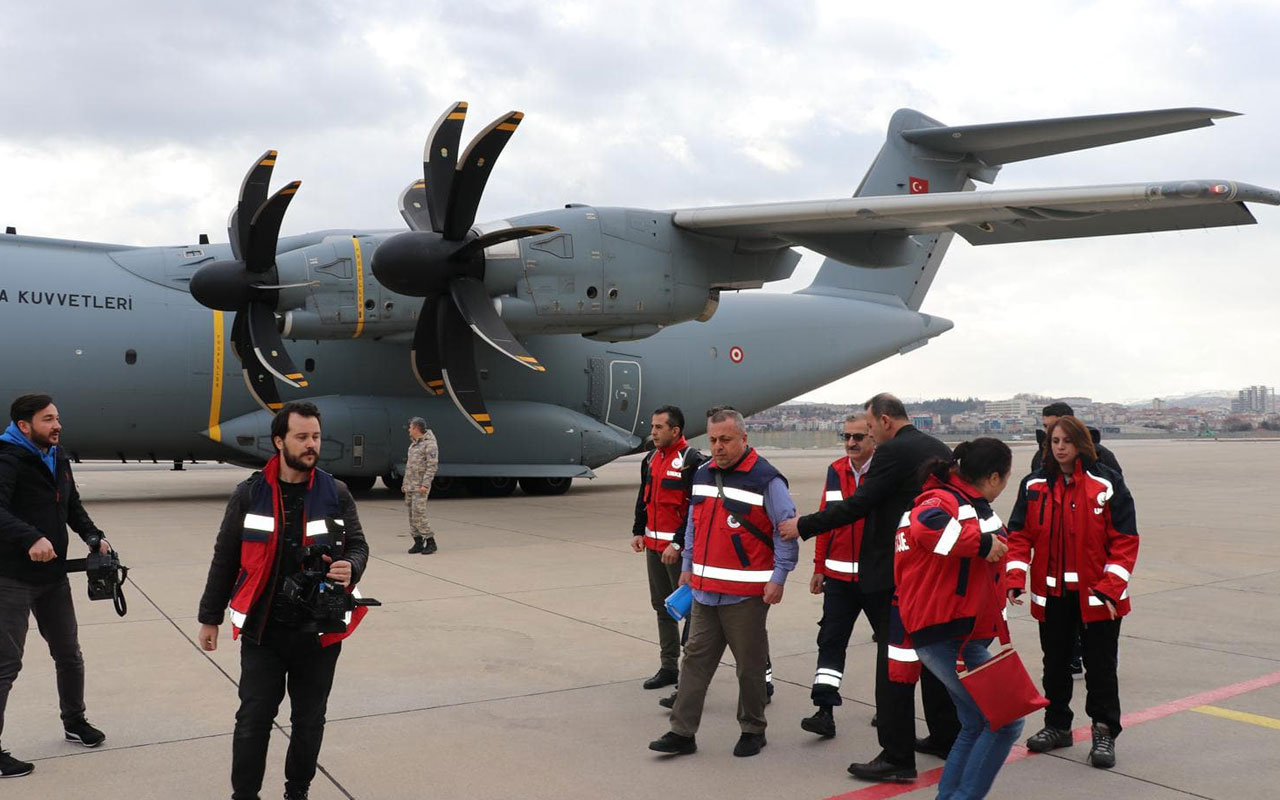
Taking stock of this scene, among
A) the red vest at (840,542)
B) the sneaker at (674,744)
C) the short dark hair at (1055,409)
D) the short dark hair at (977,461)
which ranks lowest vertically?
the sneaker at (674,744)

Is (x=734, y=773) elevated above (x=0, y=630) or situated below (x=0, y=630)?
below

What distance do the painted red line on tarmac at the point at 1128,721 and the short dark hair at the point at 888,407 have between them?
157 cm

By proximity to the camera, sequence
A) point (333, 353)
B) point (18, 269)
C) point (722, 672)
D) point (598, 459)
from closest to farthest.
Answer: point (722, 672), point (18, 269), point (333, 353), point (598, 459)

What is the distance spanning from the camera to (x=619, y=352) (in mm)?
17969

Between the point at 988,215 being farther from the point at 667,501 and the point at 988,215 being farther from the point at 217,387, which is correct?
the point at 217,387

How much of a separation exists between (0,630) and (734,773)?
313 centimetres

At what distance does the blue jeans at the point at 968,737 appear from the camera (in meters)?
3.69

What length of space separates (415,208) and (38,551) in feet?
36.2

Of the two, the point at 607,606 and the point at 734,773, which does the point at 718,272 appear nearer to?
the point at 607,606

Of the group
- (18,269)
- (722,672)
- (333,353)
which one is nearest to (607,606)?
(722,672)

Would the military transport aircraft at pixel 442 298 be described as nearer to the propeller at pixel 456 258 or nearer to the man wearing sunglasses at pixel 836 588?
the propeller at pixel 456 258

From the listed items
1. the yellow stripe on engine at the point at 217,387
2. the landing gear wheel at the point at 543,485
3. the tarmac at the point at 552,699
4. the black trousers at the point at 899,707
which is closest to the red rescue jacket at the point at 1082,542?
the black trousers at the point at 899,707

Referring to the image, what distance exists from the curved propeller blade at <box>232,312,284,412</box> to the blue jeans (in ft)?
39.0

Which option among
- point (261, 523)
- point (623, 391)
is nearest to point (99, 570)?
point (261, 523)
